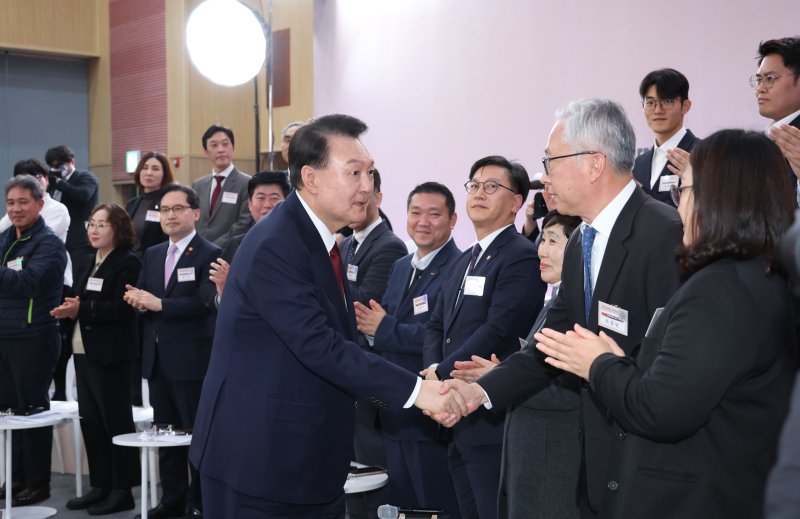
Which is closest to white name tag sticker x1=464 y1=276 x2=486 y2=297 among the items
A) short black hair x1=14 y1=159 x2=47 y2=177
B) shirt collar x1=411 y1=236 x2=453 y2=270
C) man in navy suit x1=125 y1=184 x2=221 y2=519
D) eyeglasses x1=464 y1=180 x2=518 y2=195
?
eyeglasses x1=464 y1=180 x2=518 y2=195

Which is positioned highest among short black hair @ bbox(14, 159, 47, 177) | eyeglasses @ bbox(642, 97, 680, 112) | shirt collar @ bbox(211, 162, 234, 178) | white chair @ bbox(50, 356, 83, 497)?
eyeglasses @ bbox(642, 97, 680, 112)

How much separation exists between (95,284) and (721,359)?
3991 millimetres

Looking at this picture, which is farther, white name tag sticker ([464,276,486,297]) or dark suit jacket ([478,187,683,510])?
white name tag sticker ([464,276,486,297])

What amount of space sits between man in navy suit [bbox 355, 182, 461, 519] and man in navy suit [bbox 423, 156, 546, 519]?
20cm

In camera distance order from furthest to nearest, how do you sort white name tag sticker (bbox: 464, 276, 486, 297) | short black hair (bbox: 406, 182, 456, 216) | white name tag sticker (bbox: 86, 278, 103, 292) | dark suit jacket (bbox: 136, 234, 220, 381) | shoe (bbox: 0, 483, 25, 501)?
1. shoe (bbox: 0, 483, 25, 501)
2. white name tag sticker (bbox: 86, 278, 103, 292)
3. dark suit jacket (bbox: 136, 234, 220, 381)
4. short black hair (bbox: 406, 182, 456, 216)
5. white name tag sticker (bbox: 464, 276, 486, 297)

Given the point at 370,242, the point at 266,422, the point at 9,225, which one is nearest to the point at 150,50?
the point at 9,225

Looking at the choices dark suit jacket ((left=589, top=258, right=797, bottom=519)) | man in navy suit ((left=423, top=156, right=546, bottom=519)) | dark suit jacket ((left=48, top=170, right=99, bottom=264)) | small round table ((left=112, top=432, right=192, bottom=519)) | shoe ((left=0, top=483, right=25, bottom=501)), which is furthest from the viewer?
dark suit jacket ((left=48, top=170, right=99, bottom=264))

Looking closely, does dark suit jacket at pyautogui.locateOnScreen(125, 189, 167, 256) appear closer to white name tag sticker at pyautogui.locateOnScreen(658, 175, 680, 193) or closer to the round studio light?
the round studio light

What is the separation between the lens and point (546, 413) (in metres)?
2.63

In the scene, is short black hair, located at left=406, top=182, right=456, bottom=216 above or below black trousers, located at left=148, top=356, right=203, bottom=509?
above

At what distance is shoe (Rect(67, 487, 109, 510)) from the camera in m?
4.80

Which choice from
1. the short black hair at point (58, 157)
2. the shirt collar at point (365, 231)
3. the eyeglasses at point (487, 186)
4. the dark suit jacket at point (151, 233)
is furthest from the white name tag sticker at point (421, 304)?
the short black hair at point (58, 157)

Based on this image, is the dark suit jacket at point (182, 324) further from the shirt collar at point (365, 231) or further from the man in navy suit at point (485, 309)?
the man in navy suit at point (485, 309)

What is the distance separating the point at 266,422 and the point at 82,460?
12.9 feet
